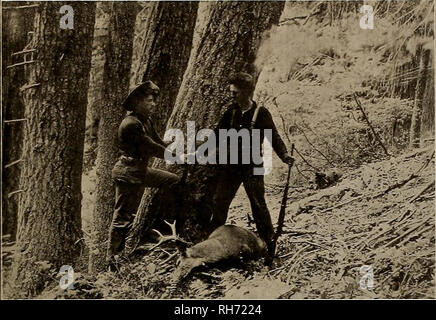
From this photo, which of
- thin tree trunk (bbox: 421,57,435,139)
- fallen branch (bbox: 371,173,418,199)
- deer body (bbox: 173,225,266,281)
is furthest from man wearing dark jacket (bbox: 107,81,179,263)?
thin tree trunk (bbox: 421,57,435,139)

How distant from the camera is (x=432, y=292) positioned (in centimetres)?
486

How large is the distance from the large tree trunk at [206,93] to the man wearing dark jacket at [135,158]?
7 cm

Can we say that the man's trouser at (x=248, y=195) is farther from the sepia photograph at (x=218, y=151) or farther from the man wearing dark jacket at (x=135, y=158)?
the man wearing dark jacket at (x=135, y=158)

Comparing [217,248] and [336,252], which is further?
[336,252]

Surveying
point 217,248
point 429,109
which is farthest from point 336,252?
point 429,109

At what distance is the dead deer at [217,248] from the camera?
4.72 metres

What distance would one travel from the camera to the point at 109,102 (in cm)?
482

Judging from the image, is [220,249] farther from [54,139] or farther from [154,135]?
[54,139]

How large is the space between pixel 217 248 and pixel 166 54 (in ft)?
5.14

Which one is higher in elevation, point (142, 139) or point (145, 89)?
point (145, 89)

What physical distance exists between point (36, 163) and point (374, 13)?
293 centimetres

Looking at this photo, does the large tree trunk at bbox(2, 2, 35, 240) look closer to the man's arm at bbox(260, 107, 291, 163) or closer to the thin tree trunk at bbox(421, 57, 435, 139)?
the man's arm at bbox(260, 107, 291, 163)

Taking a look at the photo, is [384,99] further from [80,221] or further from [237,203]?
[80,221]
